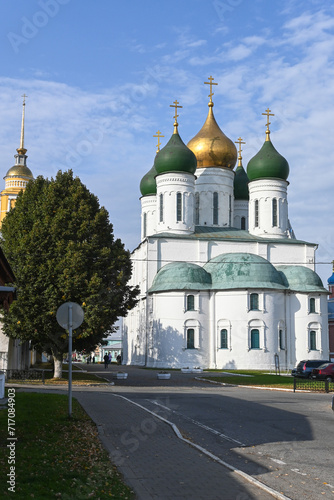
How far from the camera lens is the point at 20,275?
94.3 ft

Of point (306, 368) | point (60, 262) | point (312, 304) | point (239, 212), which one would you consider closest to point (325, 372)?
point (306, 368)

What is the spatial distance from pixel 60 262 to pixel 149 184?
35.1m

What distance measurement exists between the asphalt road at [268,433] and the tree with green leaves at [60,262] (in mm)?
8510

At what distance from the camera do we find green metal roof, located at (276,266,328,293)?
165 feet

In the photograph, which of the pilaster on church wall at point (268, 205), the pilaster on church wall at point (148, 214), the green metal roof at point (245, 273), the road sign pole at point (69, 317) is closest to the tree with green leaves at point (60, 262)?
the road sign pole at point (69, 317)

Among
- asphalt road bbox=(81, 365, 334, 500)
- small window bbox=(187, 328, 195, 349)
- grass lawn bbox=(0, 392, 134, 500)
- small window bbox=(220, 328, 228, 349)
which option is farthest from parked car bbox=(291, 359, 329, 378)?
grass lawn bbox=(0, 392, 134, 500)

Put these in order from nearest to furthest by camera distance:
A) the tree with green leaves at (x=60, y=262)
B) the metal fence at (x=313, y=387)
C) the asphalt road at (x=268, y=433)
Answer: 1. the asphalt road at (x=268, y=433)
2. the metal fence at (x=313, y=387)
3. the tree with green leaves at (x=60, y=262)

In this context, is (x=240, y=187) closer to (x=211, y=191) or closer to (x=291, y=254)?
(x=211, y=191)

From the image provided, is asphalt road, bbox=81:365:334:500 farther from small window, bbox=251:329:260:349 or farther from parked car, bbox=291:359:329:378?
small window, bbox=251:329:260:349

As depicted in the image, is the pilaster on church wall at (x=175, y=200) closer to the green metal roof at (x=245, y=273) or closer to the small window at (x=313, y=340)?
the green metal roof at (x=245, y=273)

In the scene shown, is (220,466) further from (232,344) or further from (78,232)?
(232,344)

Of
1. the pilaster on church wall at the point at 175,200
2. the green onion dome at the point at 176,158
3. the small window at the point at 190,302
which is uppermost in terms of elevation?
the green onion dome at the point at 176,158

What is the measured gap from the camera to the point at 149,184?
6306 centimetres

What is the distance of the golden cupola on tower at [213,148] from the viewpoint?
5700 cm
